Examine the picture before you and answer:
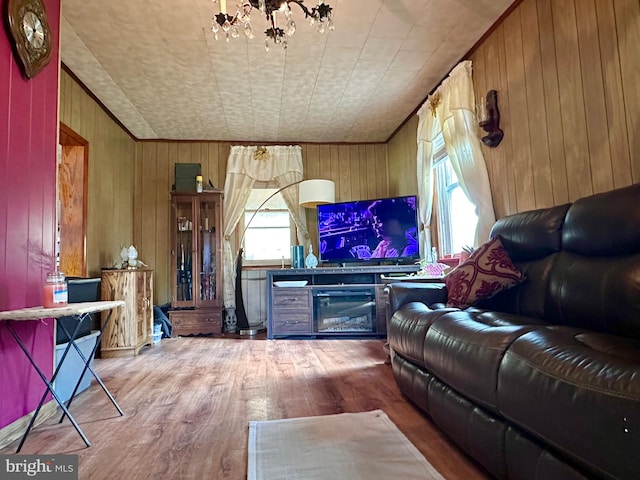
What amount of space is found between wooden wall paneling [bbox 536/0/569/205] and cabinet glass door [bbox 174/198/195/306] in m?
3.91

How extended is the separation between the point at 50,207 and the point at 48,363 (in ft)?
2.83

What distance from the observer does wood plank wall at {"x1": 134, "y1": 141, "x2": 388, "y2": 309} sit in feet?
16.4

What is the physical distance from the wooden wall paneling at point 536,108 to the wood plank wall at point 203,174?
2.93 m

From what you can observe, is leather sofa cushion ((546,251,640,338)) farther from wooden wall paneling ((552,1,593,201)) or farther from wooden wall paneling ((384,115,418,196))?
wooden wall paneling ((384,115,418,196))

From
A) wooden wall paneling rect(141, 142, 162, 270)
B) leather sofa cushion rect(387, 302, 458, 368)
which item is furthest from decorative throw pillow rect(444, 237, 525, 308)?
wooden wall paneling rect(141, 142, 162, 270)

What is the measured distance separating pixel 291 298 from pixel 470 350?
304 centimetres

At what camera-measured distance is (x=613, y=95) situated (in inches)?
76.5

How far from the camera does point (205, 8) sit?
8.54 ft

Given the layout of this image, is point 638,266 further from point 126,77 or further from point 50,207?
point 126,77

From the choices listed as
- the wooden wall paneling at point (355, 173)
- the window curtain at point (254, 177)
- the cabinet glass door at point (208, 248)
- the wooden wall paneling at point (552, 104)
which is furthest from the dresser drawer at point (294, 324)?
the wooden wall paneling at point (552, 104)

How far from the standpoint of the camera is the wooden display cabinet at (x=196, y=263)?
182 inches

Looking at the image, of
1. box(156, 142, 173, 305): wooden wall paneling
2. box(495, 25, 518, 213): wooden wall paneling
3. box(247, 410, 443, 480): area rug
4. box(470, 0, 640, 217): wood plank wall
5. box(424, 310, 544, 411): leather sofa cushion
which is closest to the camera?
box(424, 310, 544, 411): leather sofa cushion

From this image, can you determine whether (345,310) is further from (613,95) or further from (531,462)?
(531,462)

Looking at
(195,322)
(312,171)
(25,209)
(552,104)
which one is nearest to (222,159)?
(312,171)
